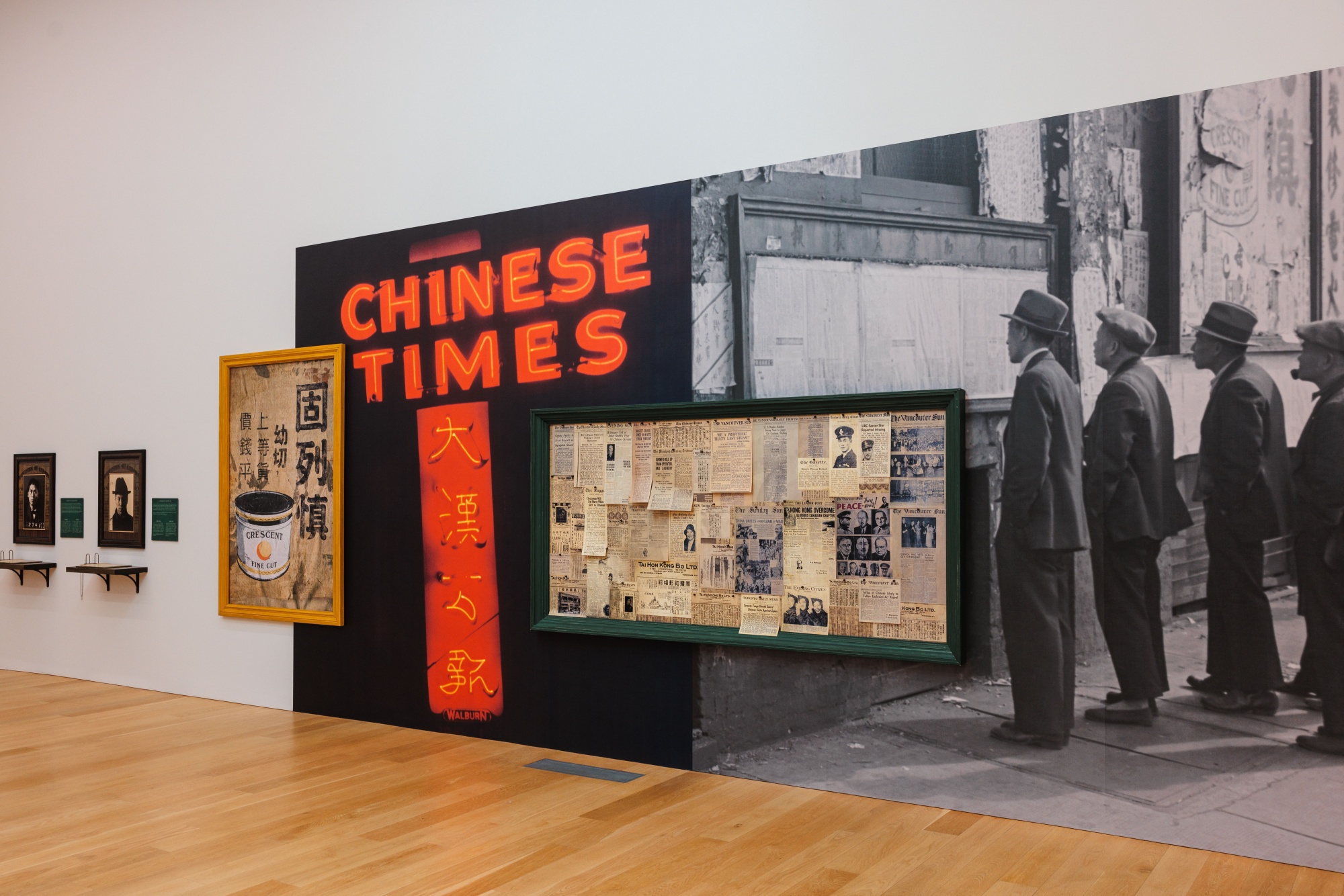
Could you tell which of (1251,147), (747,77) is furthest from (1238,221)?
(747,77)

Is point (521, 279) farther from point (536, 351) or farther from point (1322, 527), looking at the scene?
point (1322, 527)

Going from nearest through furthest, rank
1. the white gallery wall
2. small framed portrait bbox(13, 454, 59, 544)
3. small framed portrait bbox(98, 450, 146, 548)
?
the white gallery wall < small framed portrait bbox(98, 450, 146, 548) < small framed portrait bbox(13, 454, 59, 544)

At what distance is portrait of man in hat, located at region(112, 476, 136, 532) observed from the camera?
5.95 metres

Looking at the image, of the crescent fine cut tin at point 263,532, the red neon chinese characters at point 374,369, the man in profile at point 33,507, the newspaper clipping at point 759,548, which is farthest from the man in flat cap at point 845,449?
the man in profile at point 33,507

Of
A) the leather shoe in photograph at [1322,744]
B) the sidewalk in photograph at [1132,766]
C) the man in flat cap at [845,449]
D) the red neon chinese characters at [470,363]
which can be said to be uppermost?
the red neon chinese characters at [470,363]

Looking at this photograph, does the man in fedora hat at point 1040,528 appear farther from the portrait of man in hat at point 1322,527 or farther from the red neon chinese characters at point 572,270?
the red neon chinese characters at point 572,270

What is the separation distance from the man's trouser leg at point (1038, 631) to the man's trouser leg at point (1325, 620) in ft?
2.25

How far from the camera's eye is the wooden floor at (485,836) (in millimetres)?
2928

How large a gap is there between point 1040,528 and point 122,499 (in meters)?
5.10

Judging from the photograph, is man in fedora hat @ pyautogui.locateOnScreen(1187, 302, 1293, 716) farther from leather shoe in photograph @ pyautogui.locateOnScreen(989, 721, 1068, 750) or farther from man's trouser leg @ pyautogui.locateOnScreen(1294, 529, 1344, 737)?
leather shoe in photograph @ pyautogui.locateOnScreen(989, 721, 1068, 750)

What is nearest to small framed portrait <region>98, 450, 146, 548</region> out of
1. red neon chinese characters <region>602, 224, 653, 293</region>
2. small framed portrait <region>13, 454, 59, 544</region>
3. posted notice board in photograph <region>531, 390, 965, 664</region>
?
small framed portrait <region>13, 454, 59, 544</region>

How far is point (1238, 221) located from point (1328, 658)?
1387 millimetres

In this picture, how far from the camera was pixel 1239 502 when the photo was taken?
129 inches

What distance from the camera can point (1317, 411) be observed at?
316 cm
